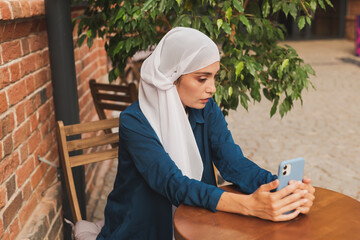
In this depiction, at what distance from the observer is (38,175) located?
9.89 feet

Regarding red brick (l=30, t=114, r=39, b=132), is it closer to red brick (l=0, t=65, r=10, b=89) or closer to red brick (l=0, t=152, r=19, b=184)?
red brick (l=0, t=152, r=19, b=184)

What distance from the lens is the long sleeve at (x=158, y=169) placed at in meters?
2.00

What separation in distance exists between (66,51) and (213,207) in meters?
1.64

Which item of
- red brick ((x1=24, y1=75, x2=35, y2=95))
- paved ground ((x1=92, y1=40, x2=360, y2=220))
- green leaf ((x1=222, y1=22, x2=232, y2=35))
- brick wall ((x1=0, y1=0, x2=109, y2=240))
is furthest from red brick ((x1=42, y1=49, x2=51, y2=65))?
paved ground ((x1=92, y1=40, x2=360, y2=220))

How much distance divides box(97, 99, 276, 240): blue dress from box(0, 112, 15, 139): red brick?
0.61m

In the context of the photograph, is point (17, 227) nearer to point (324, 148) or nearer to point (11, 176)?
point (11, 176)

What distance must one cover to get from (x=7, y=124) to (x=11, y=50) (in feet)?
1.33

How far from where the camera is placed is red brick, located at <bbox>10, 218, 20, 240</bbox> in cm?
246

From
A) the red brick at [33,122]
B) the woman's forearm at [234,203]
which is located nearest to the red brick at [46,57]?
the red brick at [33,122]

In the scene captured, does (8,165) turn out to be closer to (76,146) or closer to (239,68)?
(76,146)

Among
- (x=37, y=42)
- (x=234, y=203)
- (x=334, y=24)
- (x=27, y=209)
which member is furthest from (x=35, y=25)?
(x=334, y=24)

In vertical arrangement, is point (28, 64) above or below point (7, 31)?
below

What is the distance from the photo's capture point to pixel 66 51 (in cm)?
310

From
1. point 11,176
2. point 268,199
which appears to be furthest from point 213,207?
point 11,176
